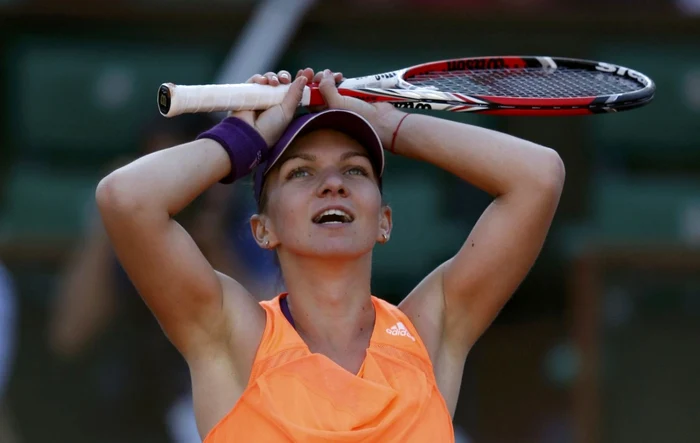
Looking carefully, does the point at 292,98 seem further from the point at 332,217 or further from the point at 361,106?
the point at 332,217

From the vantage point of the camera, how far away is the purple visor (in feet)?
9.86

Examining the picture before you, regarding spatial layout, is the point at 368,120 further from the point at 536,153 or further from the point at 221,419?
the point at 221,419

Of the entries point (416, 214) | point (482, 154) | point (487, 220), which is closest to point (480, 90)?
point (482, 154)

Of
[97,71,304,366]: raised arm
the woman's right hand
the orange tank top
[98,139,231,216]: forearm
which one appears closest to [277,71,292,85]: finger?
the woman's right hand

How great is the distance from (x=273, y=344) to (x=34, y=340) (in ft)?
11.5

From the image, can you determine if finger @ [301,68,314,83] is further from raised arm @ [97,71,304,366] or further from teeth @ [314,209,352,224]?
teeth @ [314,209,352,224]

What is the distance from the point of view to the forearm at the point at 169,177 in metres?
2.88

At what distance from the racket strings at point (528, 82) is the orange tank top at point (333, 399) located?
32.6 inches

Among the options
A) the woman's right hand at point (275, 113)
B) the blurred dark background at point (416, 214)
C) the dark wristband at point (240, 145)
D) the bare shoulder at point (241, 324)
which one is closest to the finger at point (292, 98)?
the woman's right hand at point (275, 113)

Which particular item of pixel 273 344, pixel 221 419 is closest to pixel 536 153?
pixel 273 344

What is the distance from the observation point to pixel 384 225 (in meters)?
3.17

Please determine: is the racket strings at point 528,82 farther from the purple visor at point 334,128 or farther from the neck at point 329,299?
the neck at point 329,299

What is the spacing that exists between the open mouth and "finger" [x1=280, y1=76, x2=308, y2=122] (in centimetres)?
27

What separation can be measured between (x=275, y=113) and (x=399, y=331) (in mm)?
609
